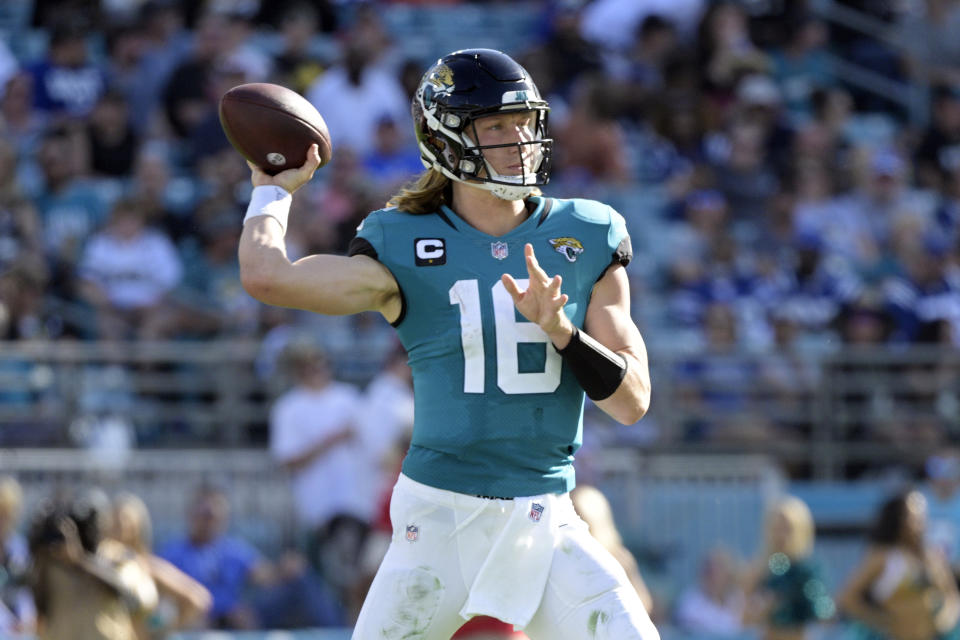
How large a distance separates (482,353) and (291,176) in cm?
73

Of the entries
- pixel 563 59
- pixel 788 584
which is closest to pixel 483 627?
pixel 788 584

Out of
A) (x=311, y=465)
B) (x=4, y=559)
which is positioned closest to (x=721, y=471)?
(x=311, y=465)

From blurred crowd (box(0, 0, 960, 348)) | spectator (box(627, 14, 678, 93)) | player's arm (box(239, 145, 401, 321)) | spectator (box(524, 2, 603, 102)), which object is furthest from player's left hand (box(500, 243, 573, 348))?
spectator (box(627, 14, 678, 93))

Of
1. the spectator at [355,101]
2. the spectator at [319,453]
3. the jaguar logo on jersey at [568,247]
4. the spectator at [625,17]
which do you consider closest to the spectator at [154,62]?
the spectator at [355,101]

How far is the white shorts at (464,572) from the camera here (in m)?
3.99

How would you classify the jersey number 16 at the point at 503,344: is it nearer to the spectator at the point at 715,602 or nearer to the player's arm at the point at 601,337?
the player's arm at the point at 601,337

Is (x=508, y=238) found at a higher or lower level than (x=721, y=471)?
higher

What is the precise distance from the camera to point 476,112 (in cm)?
418

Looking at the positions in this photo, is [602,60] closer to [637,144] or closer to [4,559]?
[637,144]

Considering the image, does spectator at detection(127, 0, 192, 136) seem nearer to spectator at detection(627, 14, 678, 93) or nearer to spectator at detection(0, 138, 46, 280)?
spectator at detection(0, 138, 46, 280)

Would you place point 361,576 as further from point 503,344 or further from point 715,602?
point 503,344

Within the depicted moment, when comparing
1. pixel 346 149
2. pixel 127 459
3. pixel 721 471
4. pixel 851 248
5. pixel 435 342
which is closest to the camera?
pixel 435 342

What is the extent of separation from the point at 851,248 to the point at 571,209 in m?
7.92

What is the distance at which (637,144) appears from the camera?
12.5 metres
